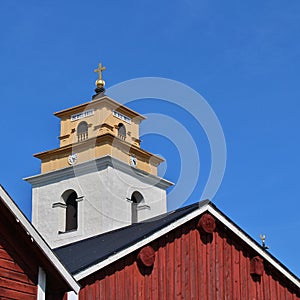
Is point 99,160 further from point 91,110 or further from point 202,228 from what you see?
point 202,228

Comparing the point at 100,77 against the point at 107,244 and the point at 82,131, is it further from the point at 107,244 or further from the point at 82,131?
the point at 107,244

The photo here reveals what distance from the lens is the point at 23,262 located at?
19016 millimetres

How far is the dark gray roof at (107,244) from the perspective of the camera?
2133 cm

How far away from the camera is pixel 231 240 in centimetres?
2517

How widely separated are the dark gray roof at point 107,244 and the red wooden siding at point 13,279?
4.68 feet

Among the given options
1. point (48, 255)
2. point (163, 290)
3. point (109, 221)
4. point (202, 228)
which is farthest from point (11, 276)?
point (109, 221)

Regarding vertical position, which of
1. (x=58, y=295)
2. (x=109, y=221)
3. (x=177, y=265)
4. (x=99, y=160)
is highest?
(x=99, y=160)

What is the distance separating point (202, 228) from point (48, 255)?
6155 mm

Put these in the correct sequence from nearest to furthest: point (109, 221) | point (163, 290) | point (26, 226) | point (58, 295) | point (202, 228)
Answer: point (26, 226) < point (58, 295) < point (163, 290) < point (202, 228) < point (109, 221)

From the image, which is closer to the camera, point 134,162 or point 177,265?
point 177,265

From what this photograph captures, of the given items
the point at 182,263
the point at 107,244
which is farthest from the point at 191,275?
the point at 107,244

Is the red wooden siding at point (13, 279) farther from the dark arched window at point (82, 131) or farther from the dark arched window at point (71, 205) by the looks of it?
the dark arched window at point (82, 131)

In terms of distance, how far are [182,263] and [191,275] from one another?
411 millimetres

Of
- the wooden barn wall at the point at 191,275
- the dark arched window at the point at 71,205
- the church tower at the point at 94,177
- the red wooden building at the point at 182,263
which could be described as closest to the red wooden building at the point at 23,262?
the red wooden building at the point at 182,263
